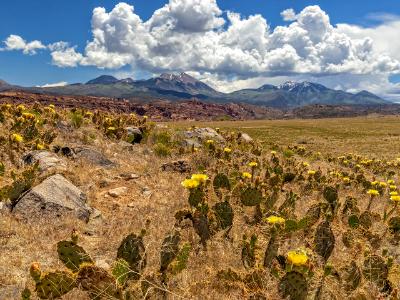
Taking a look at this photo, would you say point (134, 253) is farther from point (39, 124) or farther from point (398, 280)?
point (39, 124)

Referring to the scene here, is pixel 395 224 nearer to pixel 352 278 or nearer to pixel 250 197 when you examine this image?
pixel 250 197

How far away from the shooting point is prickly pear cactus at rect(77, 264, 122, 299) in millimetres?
3771

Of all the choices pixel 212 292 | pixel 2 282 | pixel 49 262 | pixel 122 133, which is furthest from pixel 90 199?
pixel 122 133

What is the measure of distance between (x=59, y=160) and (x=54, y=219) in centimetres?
319

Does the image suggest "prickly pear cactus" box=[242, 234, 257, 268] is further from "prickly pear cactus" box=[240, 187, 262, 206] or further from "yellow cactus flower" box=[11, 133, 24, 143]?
"yellow cactus flower" box=[11, 133, 24, 143]

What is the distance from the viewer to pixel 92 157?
10.9 metres

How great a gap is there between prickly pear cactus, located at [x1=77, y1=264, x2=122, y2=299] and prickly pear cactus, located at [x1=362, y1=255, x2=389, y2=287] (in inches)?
123

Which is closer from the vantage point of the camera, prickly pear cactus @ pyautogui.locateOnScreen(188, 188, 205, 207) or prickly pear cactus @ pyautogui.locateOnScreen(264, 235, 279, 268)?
prickly pear cactus @ pyautogui.locateOnScreen(264, 235, 279, 268)

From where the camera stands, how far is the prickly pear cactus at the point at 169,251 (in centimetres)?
474

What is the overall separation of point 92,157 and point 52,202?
3876 millimetres

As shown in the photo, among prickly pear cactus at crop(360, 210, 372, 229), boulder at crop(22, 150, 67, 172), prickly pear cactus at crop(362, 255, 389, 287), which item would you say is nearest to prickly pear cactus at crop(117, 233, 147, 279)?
prickly pear cactus at crop(362, 255, 389, 287)

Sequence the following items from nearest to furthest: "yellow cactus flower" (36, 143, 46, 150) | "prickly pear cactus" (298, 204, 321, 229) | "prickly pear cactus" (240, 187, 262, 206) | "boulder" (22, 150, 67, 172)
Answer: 1. "prickly pear cactus" (298, 204, 321, 229)
2. "prickly pear cactus" (240, 187, 262, 206)
3. "boulder" (22, 150, 67, 172)
4. "yellow cactus flower" (36, 143, 46, 150)

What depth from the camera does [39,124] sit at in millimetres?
12500

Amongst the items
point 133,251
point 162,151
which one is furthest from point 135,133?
point 133,251
